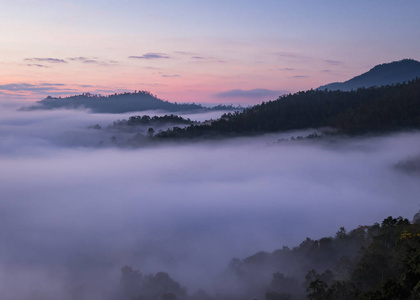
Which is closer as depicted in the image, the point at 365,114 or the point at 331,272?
the point at 331,272

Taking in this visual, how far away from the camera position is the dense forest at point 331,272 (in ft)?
87.9

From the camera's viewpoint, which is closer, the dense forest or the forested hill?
the dense forest

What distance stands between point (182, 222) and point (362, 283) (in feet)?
436

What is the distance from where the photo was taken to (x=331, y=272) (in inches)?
1702

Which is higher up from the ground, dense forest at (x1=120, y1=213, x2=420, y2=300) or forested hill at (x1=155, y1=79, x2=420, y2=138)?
forested hill at (x1=155, y1=79, x2=420, y2=138)

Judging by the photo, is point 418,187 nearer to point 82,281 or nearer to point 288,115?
point 288,115

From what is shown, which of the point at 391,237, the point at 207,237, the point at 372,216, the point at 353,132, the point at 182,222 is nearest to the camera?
the point at 391,237

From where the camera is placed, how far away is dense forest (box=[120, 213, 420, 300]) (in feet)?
87.9

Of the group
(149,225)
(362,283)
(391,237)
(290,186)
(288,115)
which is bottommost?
(149,225)

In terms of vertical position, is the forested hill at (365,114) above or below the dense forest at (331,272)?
above

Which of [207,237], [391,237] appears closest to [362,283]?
[391,237]

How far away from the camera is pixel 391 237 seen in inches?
1539

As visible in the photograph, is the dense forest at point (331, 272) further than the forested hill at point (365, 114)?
No

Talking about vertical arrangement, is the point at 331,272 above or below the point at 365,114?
below
